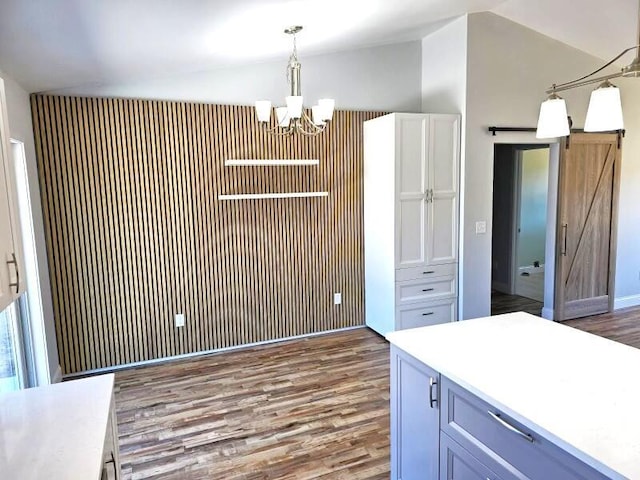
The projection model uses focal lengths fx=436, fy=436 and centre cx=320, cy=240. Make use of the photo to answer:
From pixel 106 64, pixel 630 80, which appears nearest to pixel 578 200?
pixel 630 80

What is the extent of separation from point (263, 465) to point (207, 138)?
281 centimetres

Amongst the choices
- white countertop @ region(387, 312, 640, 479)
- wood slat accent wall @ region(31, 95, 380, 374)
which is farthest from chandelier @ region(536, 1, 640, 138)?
wood slat accent wall @ region(31, 95, 380, 374)

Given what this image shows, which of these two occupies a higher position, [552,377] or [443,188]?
[443,188]

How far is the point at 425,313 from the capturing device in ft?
14.6

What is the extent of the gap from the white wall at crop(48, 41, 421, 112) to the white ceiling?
0.16 metres

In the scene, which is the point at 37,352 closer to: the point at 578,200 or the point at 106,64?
the point at 106,64

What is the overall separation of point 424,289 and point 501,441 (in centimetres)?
294

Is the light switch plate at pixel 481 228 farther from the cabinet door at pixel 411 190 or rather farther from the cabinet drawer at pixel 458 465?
the cabinet drawer at pixel 458 465

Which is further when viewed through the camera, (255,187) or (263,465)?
(255,187)

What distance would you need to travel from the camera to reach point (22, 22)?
1955 mm

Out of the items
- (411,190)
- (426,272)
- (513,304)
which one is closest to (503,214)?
(513,304)

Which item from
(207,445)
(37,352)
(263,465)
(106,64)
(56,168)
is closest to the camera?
(263,465)

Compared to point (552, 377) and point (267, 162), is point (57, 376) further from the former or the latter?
point (552, 377)

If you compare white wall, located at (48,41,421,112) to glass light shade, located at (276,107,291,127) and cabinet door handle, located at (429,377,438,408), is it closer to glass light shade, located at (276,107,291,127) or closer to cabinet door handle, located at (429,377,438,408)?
glass light shade, located at (276,107,291,127)
